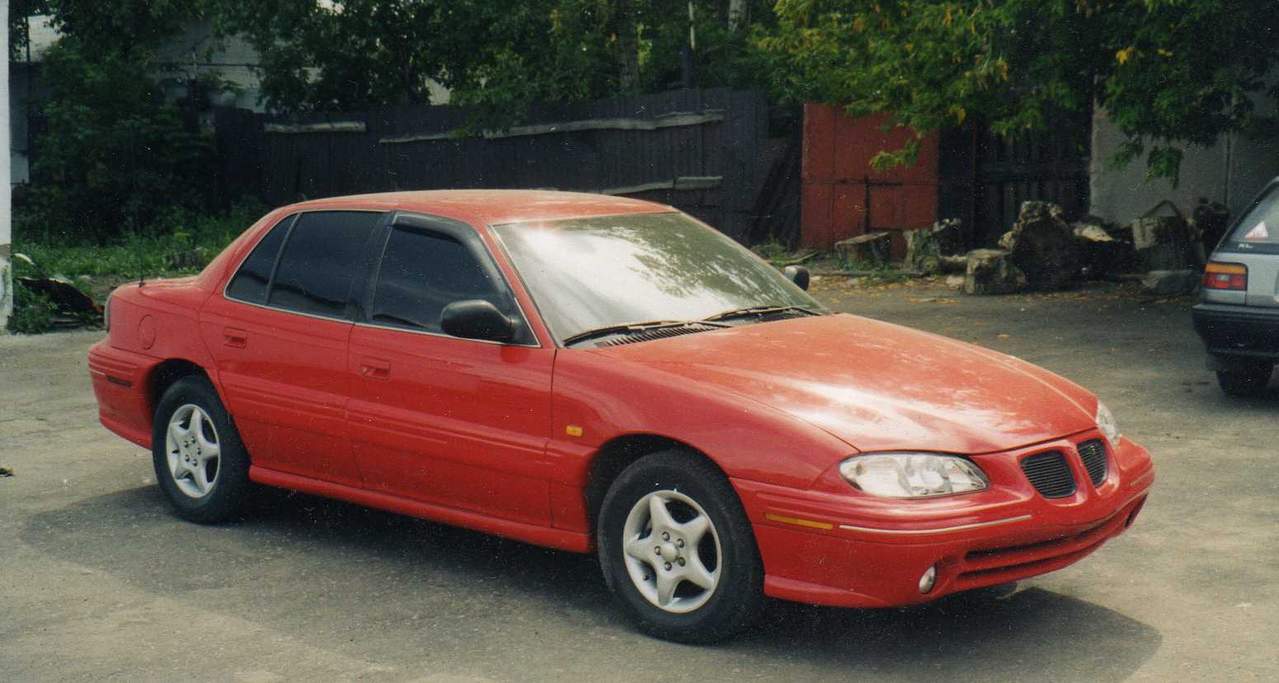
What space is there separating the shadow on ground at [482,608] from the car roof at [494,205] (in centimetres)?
137

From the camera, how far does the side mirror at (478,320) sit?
5.77 metres

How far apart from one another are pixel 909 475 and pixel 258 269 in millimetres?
3352

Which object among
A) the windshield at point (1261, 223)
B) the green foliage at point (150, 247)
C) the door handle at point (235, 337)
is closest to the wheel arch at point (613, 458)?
the door handle at point (235, 337)

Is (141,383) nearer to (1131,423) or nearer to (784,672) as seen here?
(784,672)

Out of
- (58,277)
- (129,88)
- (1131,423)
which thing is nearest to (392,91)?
(129,88)

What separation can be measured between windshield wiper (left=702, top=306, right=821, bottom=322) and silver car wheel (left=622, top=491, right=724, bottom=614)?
1023 millimetres

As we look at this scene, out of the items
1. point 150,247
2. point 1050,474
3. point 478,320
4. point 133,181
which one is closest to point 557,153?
point 150,247

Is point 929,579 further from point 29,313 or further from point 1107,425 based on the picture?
point 29,313

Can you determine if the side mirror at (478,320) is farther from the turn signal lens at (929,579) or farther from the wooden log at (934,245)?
the wooden log at (934,245)

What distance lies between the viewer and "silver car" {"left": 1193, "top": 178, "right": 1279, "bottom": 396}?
30.5ft

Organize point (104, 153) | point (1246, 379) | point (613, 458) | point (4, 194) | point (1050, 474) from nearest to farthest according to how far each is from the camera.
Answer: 1. point (1050, 474)
2. point (613, 458)
3. point (1246, 379)
4. point (4, 194)
5. point (104, 153)

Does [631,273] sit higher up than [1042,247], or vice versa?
[631,273]

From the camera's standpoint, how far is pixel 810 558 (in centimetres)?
502

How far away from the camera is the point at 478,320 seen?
5.77m
